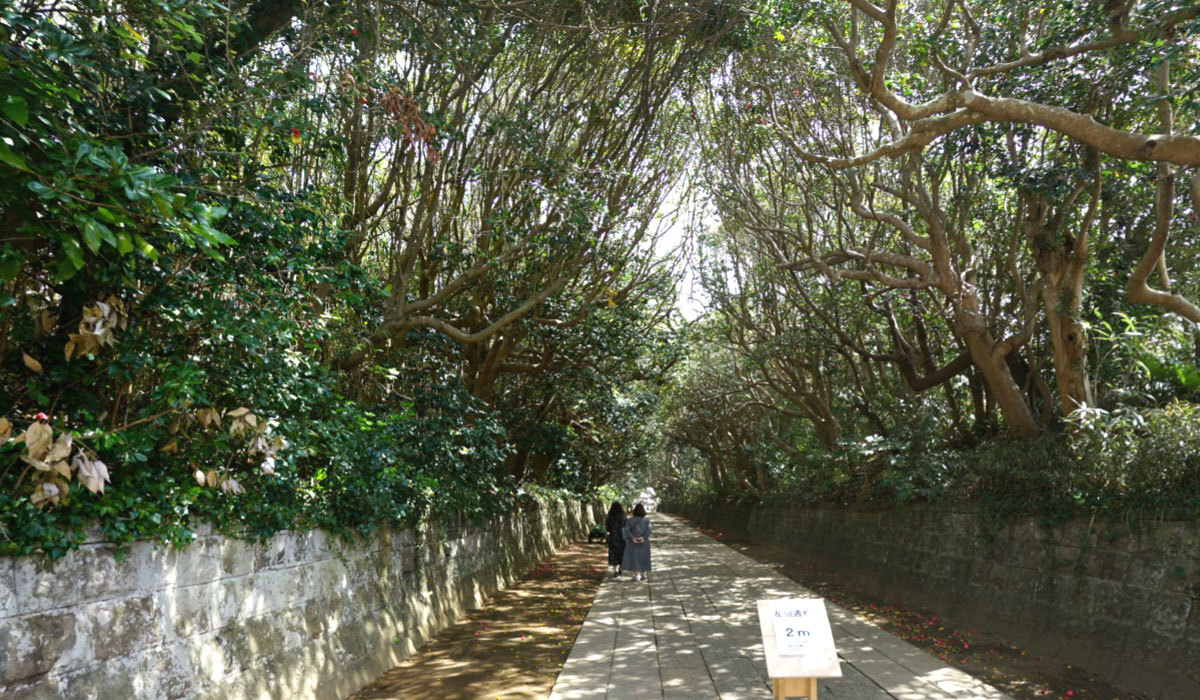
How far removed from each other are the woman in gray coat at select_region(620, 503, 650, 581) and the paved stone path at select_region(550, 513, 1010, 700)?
127cm

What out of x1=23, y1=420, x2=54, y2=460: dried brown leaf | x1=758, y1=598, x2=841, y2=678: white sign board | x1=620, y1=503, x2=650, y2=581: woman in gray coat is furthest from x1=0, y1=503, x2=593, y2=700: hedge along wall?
x1=620, y1=503, x2=650, y2=581: woman in gray coat

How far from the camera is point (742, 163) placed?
13.8m

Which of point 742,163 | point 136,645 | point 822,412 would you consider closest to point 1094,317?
point 742,163

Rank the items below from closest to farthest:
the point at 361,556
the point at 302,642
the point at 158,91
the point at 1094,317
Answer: the point at 158,91, the point at 302,642, the point at 361,556, the point at 1094,317

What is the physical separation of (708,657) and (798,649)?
2975 millimetres

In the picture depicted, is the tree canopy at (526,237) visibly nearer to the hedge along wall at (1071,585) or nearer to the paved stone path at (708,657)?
the hedge along wall at (1071,585)

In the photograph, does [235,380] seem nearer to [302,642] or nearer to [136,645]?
[136,645]

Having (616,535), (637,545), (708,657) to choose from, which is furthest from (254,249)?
(616,535)

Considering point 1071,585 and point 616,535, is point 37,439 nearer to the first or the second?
point 1071,585

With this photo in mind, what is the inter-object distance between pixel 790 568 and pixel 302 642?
1250cm

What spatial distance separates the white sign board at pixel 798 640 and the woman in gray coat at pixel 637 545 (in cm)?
885

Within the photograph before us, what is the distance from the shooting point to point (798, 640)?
4695 mm

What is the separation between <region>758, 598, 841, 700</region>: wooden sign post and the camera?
4.60 metres

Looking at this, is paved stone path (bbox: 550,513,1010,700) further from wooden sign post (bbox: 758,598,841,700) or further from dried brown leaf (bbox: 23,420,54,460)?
dried brown leaf (bbox: 23,420,54,460)
